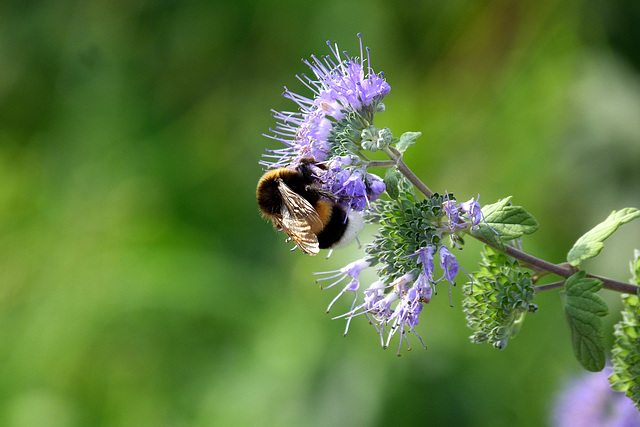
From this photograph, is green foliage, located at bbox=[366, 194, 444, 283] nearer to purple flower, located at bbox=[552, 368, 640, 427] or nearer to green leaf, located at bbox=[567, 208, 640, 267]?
green leaf, located at bbox=[567, 208, 640, 267]

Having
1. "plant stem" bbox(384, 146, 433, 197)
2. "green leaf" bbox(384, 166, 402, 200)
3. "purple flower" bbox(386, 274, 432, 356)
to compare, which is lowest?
"purple flower" bbox(386, 274, 432, 356)

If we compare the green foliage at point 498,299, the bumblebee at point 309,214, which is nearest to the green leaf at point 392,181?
the bumblebee at point 309,214

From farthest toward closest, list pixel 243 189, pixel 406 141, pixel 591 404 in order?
1. pixel 243 189
2. pixel 591 404
3. pixel 406 141

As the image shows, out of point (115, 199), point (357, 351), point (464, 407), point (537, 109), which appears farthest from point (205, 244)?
point (537, 109)

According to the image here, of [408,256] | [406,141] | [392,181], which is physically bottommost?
[408,256]

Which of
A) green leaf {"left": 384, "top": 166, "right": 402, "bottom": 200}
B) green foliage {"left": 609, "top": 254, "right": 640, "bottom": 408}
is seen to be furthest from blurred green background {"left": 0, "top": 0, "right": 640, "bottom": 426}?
green leaf {"left": 384, "top": 166, "right": 402, "bottom": 200}

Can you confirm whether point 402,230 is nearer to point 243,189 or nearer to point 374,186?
point 374,186

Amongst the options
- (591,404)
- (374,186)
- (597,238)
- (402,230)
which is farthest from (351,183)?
(591,404)
